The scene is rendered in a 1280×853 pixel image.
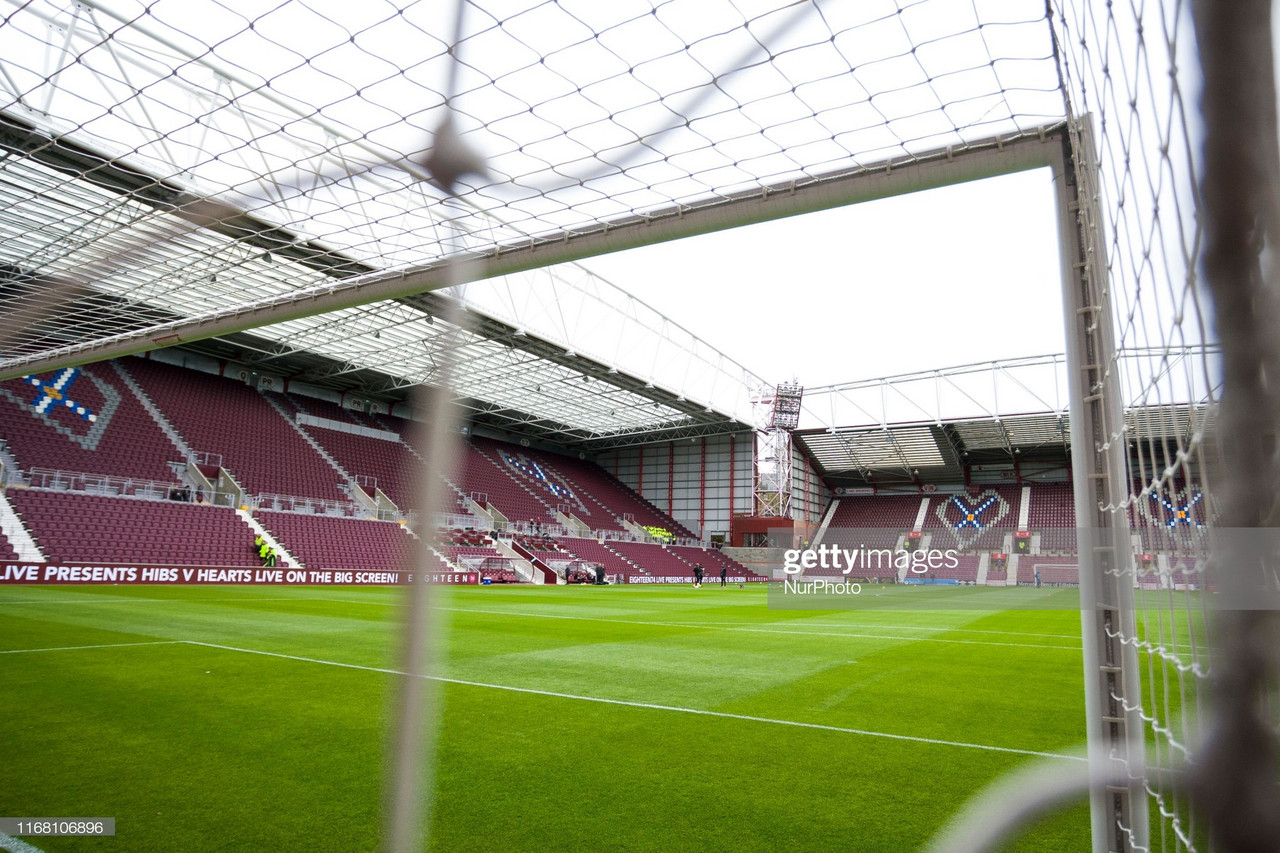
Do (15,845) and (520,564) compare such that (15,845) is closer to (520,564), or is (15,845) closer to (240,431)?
(520,564)

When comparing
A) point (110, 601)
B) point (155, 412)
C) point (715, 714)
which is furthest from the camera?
point (155, 412)

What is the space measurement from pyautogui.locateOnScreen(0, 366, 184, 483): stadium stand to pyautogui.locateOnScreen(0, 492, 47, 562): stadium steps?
282 centimetres

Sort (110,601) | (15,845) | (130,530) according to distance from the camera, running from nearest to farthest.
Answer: (15,845), (110,601), (130,530)

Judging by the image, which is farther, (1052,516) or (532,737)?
(1052,516)


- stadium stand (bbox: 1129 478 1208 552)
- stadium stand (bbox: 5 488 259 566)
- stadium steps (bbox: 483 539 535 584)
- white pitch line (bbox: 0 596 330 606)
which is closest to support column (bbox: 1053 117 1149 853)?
stadium stand (bbox: 1129 478 1208 552)

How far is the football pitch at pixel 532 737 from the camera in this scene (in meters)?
3.24

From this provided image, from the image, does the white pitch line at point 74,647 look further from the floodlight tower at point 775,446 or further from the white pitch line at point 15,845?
the floodlight tower at point 775,446

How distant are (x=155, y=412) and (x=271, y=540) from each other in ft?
23.4

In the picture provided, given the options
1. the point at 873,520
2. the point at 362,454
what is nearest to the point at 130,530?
the point at 362,454

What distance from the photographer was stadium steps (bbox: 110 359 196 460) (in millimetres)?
26922

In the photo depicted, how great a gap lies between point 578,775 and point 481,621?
860 centimetres

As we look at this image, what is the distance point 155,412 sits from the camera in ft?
89.9

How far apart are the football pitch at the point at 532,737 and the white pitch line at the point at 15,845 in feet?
0.31

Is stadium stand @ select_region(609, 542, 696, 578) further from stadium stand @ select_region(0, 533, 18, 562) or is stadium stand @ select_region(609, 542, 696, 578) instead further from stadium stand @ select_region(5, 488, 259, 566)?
stadium stand @ select_region(0, 533, 18, 562)
